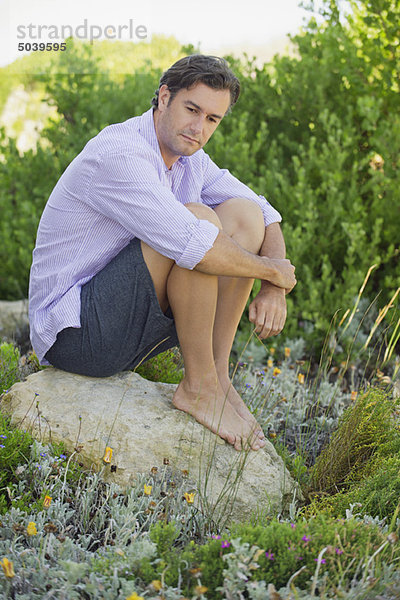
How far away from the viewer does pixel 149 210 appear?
7.88ft

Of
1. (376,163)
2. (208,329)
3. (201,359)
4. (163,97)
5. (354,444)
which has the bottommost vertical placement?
(354,444)

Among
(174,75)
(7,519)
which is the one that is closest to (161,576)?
(7,519)

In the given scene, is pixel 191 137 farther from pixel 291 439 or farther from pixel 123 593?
pixel 123 593

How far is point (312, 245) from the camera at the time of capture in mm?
4844

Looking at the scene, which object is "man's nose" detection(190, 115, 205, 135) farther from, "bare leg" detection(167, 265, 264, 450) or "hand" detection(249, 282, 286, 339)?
"hand" detection(249, 282, 286, 339)

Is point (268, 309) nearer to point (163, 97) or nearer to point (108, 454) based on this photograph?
point (108, 454)

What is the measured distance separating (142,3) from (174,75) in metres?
3.81

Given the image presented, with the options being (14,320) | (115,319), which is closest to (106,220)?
(115,319)

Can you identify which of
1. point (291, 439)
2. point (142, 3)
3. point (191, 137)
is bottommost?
point (291, 439)

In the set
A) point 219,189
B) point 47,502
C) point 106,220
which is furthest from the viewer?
point 219,189

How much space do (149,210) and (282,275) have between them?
642 millimetres

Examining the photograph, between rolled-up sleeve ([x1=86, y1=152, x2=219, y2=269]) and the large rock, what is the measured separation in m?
0.61

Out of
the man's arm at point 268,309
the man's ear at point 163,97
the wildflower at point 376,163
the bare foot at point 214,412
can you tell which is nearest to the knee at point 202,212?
the man's arm at point 268,309

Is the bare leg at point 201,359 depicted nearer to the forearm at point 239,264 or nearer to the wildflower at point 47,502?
the forearm at point 239,264
